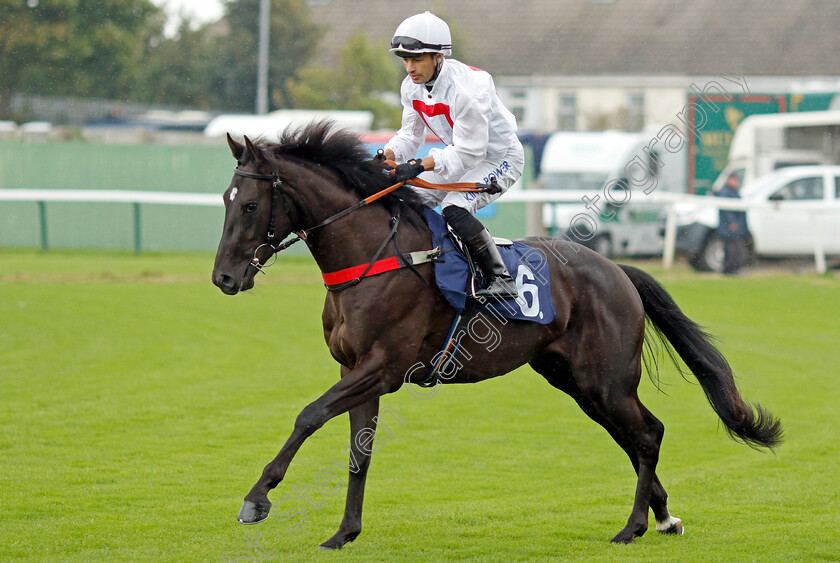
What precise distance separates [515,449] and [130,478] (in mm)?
2614

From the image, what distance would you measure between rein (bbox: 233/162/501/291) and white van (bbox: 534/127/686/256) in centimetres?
1203

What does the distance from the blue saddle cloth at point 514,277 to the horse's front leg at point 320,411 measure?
0.50 metres

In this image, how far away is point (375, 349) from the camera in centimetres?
440

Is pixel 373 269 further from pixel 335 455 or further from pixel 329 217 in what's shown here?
pixel 335 455

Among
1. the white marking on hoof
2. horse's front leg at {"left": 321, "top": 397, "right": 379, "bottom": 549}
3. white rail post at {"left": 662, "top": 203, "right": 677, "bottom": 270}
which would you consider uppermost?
horse's front leg at {"left": 321, "top": 397, "right": 379, "bottom": 549}

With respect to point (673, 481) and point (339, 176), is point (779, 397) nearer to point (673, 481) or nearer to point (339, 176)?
point (673, 481)

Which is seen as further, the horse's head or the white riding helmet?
the white riding helmet

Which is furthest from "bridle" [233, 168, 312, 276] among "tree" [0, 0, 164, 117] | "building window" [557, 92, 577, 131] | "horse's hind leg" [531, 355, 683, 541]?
"building window" [557, 92, 577, 131]

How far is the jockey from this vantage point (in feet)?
14.8

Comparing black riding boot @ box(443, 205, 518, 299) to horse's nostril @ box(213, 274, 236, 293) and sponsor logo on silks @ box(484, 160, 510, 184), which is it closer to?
sponsor logo on silks @ box(484, 160, 510, 184)

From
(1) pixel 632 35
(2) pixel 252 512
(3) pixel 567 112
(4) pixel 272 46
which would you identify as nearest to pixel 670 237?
(2) pixel 252 512

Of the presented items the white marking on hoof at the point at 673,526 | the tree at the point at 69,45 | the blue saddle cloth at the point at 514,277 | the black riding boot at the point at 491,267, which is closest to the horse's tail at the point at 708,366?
the white marking on hoof at the point at 673,526

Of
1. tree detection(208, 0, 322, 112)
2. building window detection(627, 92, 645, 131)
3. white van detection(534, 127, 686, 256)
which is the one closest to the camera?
white van detection(534, 127, 686, 256)

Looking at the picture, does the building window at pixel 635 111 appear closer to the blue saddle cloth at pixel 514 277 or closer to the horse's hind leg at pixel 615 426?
the horse's hind leg at pixel 615 426
